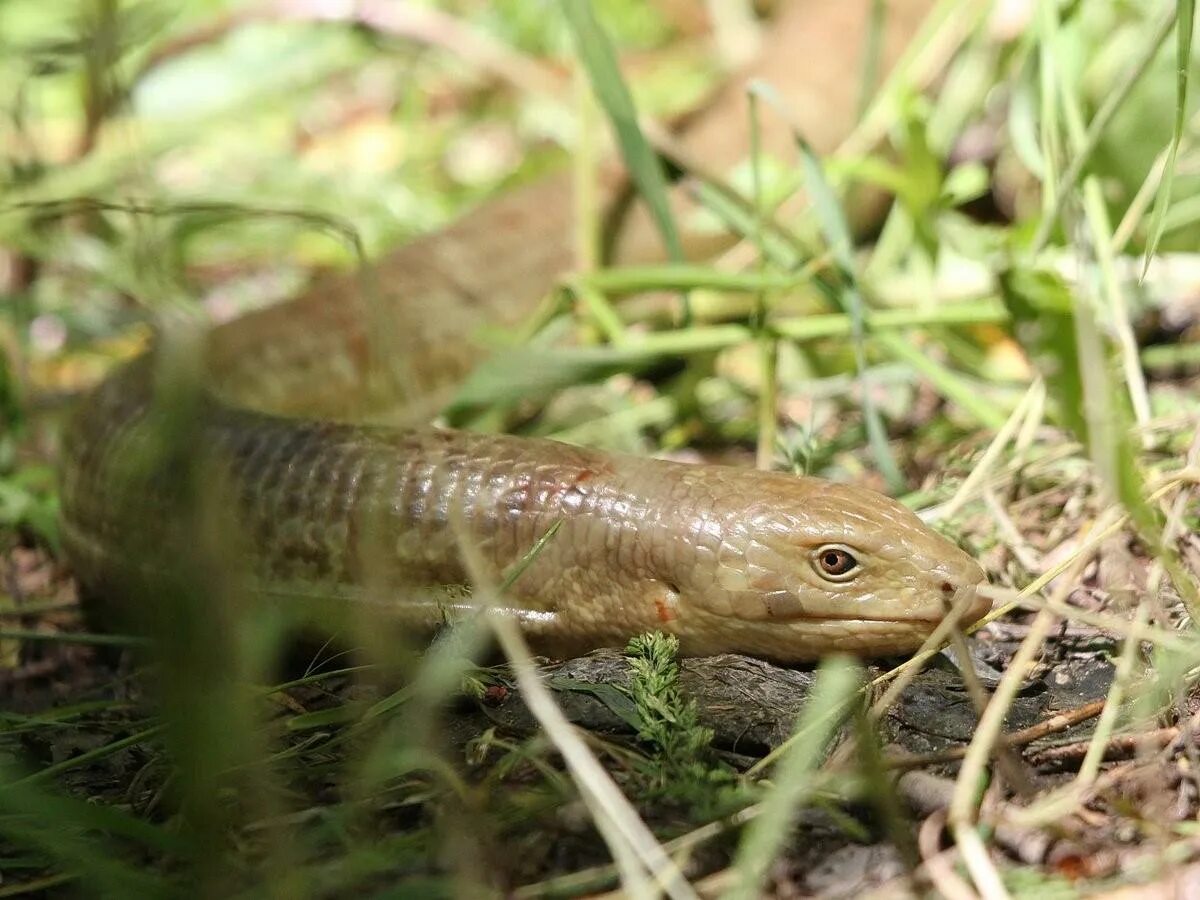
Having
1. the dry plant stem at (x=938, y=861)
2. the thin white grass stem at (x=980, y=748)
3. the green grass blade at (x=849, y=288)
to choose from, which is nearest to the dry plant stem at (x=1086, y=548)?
the thin white grass stem at (x=980, y=748)

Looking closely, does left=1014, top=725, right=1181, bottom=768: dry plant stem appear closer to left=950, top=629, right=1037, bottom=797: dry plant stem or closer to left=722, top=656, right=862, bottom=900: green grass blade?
left=950, top=629, right=1037, bottom=797: dry plant stem

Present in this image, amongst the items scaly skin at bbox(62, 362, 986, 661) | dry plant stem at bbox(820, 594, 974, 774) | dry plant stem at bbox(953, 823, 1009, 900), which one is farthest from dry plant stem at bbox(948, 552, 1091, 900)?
scaly skin at bbox(62, 362, 986, 661)

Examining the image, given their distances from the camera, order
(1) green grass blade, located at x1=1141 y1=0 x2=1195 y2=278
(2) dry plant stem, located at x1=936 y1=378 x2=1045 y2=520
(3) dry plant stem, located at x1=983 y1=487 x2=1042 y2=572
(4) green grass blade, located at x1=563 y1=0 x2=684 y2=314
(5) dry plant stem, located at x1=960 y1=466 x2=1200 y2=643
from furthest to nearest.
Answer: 1. (4) green grass blade, located at x1=563 y1=0 x2=684 y2=314
2. (2) dry plant stem, located at x1=936 y1=378 x2=1045 y2=520
3. (3) dry plant stem, located at x1=983 y1=487 x2=1042 y2=572
4. (1) green grass blade, located at x1=1141 y1=0 x2=1195 y2=278
5. (5) dry plant stem, located at x1=960 y1=466 x2=1200 y2=643

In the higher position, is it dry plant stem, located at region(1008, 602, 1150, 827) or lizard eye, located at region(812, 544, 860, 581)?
lizard eye, located at region(812, 544, 860, 581)

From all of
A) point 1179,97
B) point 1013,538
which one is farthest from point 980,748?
point 1179,97

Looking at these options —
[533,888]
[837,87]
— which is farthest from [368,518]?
[837,87]

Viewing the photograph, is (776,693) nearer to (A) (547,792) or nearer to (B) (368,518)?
(A) (547,792)
